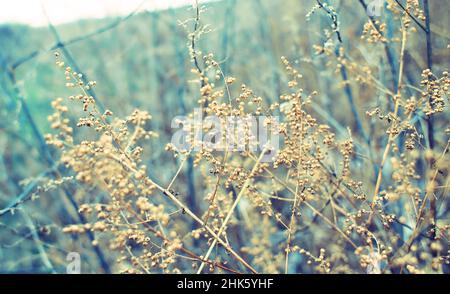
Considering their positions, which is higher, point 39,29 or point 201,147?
point 39,29

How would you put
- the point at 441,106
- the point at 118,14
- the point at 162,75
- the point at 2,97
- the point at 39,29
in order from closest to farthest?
the point at 441,106 < the point at 118,14 < the point at 162,75 < the point at 2,97 < the point at 39,29

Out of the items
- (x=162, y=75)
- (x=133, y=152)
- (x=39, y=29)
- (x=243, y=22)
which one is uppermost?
(x=39, y=29)

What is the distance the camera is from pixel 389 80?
2695mm

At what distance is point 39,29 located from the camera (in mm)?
5117

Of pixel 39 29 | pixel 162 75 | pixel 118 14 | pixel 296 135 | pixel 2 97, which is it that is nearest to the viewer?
pixel 296 135

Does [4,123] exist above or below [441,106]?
above
